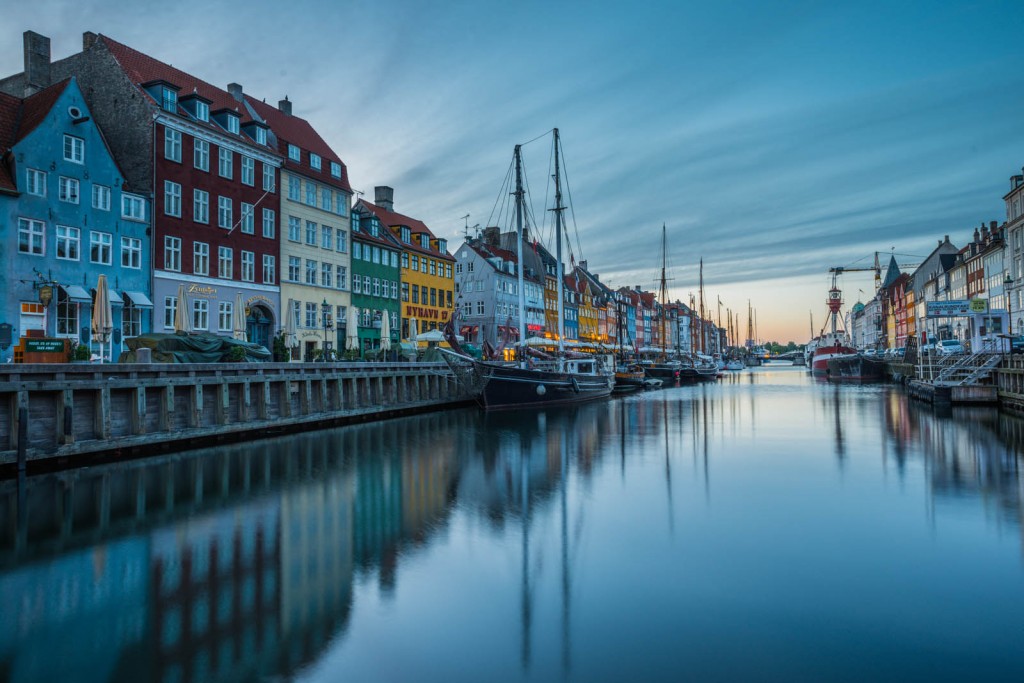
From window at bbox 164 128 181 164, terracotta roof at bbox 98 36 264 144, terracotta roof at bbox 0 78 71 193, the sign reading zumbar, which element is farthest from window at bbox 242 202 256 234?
the sign reading zumbar

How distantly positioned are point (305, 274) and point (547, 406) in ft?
61.8

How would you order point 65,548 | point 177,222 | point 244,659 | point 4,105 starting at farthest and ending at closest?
point 177,222 < point 4,105 < point 65,548 < point 244,659

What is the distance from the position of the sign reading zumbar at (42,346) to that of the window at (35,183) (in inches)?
389

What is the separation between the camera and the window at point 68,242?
29.9 meters

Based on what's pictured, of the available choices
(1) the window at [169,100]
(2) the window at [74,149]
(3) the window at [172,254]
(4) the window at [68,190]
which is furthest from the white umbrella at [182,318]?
(1) the window at [169,100]

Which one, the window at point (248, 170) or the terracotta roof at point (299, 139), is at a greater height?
the terracotta roof at point (299, 139)

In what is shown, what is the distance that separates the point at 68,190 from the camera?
30.5 meters

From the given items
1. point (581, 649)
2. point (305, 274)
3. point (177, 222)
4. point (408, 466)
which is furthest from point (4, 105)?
point (581, 649)

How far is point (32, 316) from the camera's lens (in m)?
28.6

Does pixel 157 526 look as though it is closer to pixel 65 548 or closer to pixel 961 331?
pixel 65 548

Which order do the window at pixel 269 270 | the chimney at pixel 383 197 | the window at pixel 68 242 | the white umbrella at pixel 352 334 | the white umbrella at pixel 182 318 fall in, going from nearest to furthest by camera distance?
the white umbrella at pixel 182 318
the window at pixel 68 242
the white umbrella at pixel 352 334
the window at pixel 269 270
the chimney at pixel 383 197

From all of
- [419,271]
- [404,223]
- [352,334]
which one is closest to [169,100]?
[352,334]

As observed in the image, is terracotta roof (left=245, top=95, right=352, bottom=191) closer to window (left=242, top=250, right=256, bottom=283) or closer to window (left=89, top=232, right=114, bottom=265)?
window (left=242, top=250, right=256, bottom=283)

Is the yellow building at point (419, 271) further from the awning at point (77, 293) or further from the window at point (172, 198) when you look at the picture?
Answer: the awning at point (77, 293)
